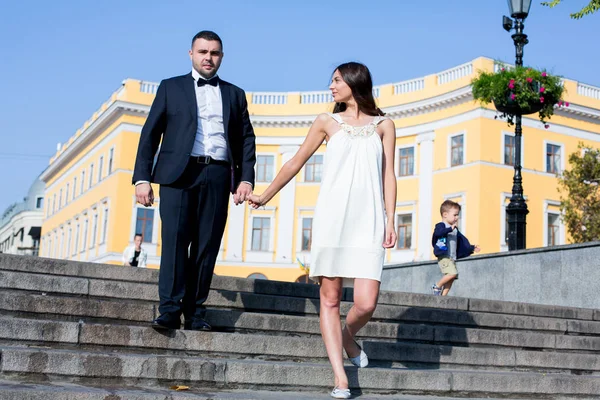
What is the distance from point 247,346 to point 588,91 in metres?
41.3

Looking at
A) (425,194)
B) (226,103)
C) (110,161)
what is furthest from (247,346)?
(110,161)

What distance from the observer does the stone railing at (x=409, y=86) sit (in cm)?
4447

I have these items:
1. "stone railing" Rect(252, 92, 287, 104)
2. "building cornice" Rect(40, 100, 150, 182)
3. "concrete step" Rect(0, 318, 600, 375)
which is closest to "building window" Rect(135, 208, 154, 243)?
"building cornice" Rect(40, 100, 150, 182)

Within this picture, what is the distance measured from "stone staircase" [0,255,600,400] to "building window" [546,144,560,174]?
1374 inches

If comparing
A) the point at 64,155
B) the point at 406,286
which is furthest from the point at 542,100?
the point at 64,155

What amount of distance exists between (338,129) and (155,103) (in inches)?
54.4

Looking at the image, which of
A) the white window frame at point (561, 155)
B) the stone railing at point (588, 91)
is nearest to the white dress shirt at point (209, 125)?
the white window frame at point (561, 155)

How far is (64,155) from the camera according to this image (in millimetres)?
62812

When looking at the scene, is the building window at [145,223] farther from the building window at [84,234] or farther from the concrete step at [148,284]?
the concrete step at [148,284]

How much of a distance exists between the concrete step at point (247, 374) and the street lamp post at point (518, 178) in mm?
8785

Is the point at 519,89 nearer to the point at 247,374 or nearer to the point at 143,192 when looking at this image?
the point at 143,192

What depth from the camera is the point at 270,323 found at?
680 centimetres

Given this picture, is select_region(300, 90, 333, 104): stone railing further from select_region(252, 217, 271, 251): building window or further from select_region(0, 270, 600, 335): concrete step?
select_region(0, 270, 600, 335): concrete step

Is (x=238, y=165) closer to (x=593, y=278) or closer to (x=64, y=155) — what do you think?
(x=593, y=278)
